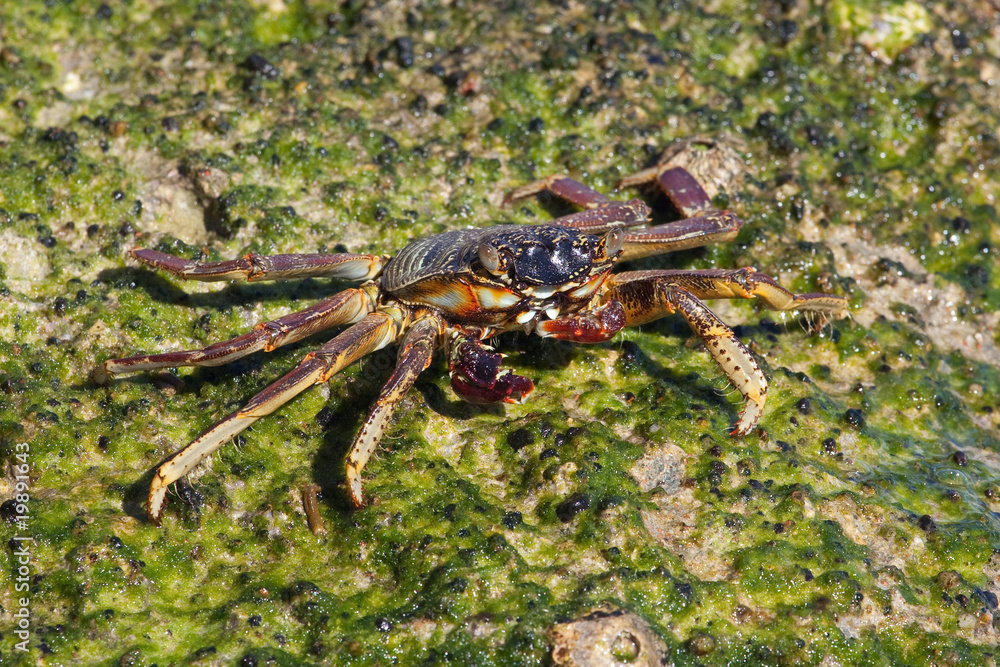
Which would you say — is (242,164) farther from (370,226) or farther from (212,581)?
(212,581)

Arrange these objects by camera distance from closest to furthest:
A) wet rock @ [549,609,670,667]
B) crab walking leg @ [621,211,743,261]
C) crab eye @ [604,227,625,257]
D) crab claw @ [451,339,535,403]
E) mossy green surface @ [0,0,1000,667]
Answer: wet rock @ [549,609,670,667] → mossy green surface @ [0,0,1000,667] → crab claw @ [451,339,535,403] → crab eye @ [604,227,625,257] → crab walking leg @ [621,211,743,261]

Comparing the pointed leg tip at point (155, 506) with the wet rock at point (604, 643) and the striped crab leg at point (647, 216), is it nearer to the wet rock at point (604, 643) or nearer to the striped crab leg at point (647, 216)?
the wet rock at point (604, 643)

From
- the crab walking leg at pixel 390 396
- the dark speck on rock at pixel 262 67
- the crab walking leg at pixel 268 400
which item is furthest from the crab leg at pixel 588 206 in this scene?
the dark speck on rock at pixel 262 67

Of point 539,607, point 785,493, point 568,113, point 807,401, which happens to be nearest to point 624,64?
point 568,113

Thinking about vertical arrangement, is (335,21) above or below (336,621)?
above

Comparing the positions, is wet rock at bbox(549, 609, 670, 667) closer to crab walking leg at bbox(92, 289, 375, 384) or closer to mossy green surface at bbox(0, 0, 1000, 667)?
mossy green surface at bbox(0, 0, 1000, 667)

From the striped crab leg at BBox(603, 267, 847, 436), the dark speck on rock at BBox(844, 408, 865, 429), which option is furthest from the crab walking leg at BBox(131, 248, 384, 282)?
the dark speck on rock at BBox(844, 408, 865, 429)
